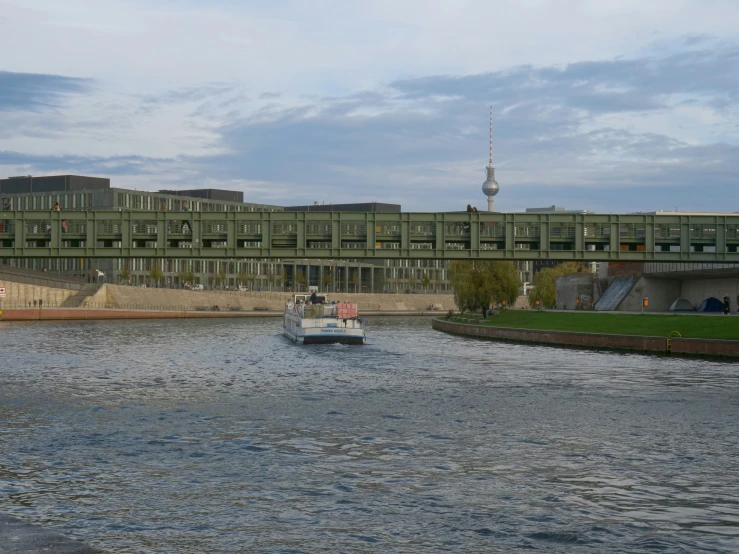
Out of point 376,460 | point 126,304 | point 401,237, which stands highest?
point 401,237

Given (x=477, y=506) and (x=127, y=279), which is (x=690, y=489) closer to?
(x=477, y=506)

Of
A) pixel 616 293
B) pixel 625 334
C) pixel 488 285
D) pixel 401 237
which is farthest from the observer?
pixel 616 293

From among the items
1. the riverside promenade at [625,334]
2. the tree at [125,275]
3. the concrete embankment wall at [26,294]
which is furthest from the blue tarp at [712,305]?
the tree at [125,275]

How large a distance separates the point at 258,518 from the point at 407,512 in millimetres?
3017

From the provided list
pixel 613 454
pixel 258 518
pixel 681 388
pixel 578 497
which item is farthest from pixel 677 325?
pixel 258 518

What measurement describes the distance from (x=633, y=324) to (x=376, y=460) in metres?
54.7

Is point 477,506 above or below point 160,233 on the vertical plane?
below

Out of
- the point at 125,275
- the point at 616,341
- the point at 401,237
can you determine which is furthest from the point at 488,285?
the point at 125,275

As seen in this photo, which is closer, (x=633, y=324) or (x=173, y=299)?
(x=633, y=324)

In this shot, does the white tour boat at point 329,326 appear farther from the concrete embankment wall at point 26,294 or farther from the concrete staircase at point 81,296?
the concrete staircase at point 81,296

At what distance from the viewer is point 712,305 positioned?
93812 millimetres

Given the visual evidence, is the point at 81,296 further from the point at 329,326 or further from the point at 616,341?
the point at 616,341

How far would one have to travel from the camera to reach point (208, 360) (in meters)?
60.9

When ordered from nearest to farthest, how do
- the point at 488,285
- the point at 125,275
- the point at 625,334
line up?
the point at 625,334
the point at 488,285
the point at 125,275
